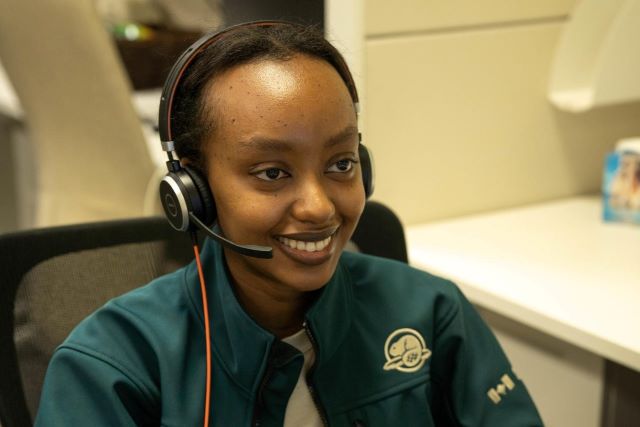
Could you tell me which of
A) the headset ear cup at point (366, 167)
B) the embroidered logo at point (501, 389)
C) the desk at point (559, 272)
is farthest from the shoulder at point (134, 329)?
the desk at point (559, 272)

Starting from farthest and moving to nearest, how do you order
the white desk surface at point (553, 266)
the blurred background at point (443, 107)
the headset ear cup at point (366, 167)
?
the blurred background at point (443, 107), the white desk surface at point (553, 266), the headset ear cup at point (366, 167)

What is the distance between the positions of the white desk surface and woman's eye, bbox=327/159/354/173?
0.47 metres

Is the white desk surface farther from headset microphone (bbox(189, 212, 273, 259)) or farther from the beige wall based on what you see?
headset microphone (bbox(189, 212, 273, 259))

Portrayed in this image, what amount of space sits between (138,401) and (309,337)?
175 millimetres

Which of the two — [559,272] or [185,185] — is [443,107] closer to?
[559,272]

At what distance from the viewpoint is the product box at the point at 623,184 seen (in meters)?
1.55

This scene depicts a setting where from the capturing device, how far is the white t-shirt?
867mm

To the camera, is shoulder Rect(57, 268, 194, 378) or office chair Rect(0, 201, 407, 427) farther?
office chair Rect(0, 201, 407, 427)

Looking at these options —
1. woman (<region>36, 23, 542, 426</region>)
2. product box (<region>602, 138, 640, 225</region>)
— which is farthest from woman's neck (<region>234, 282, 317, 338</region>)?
product box (<region>602, 138, 640, 225</region>)

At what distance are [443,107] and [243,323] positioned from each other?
0.85 meters

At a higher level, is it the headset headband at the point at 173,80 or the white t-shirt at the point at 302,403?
the headset headband at the point at 173,80

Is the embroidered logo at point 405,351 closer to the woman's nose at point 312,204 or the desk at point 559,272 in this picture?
the woman's nose at point 312,204

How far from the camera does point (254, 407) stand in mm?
836

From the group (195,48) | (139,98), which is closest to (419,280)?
(195,48)
